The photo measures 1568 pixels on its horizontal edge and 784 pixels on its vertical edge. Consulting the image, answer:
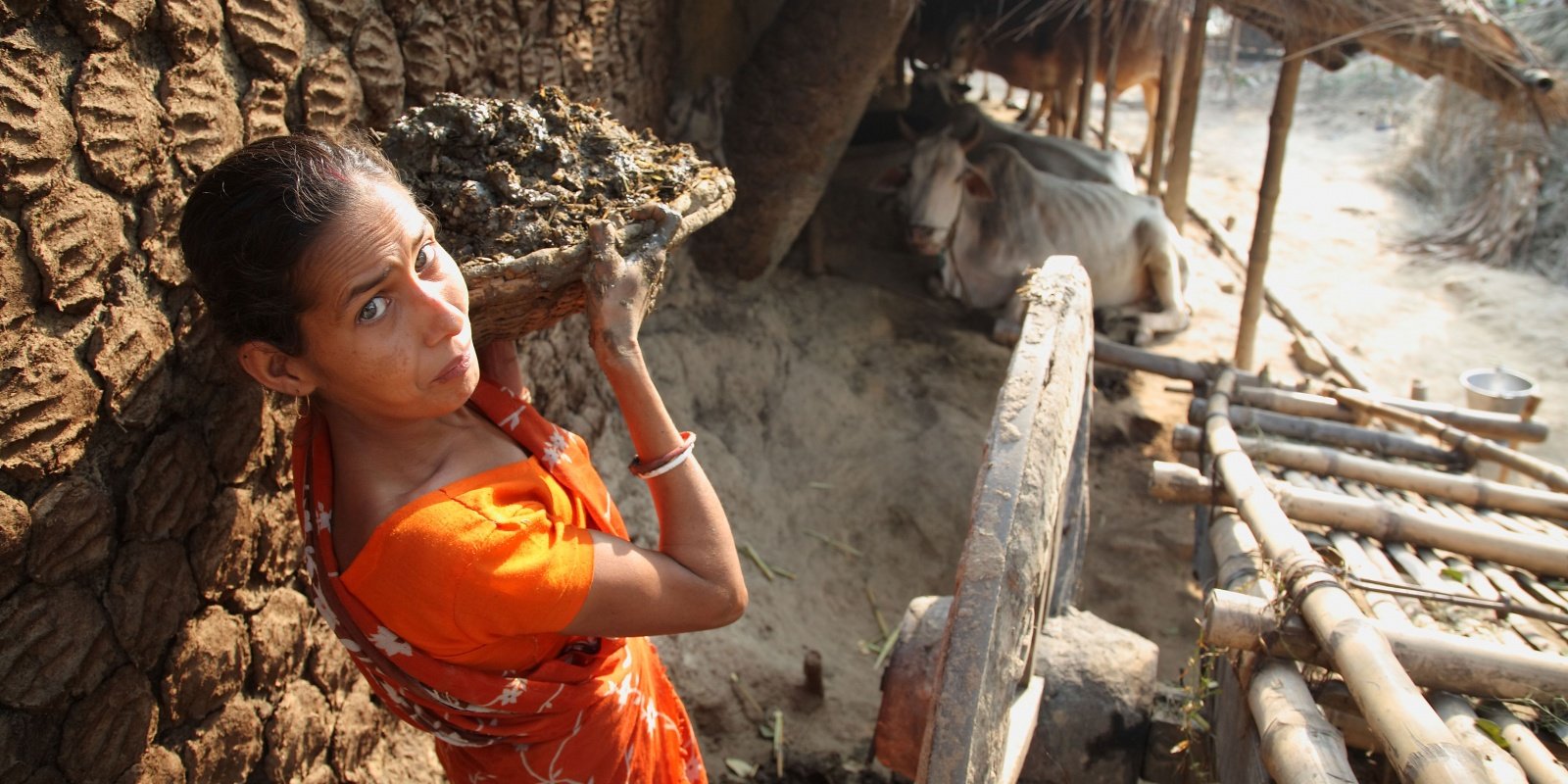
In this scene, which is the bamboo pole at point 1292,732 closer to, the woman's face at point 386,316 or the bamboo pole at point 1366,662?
the bamboo pole at point 1366,662

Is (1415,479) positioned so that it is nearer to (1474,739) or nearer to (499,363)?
(1474,739)

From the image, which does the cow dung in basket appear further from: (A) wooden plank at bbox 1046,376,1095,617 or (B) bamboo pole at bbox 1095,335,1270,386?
(B) bamboo pole at bbox 1095,335,1270,386

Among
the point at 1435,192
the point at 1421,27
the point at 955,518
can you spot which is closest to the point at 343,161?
the point at 955,518

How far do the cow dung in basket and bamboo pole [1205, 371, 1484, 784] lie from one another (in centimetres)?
134

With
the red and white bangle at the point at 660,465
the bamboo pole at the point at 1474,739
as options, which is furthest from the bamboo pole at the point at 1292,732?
the red and white bangle at the point at 660,465

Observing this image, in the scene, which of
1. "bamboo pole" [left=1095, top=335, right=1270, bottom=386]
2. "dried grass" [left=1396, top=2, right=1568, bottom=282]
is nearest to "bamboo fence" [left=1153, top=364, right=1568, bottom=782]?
"bamboo pole" [left=1095, top=335, right=1270, bottom=386]

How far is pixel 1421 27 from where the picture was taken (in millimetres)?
4730

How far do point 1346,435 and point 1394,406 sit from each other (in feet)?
1.90

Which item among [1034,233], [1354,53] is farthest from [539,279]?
[1354,53]

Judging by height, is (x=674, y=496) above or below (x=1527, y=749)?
above

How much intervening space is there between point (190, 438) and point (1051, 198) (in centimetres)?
579

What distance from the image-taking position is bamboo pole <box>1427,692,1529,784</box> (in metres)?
1.61

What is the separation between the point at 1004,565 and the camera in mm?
1545

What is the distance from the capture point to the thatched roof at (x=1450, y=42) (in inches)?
186
